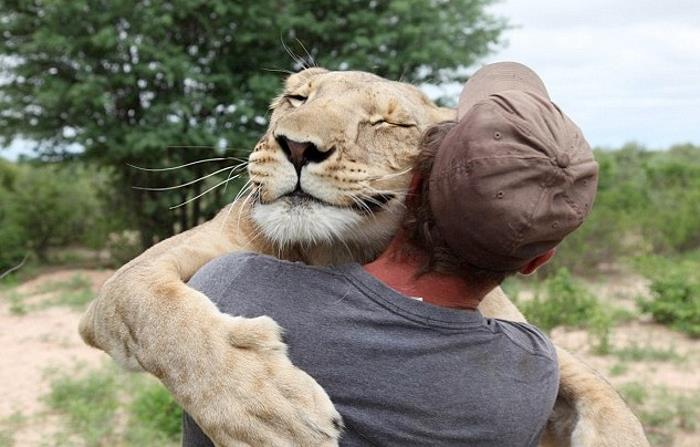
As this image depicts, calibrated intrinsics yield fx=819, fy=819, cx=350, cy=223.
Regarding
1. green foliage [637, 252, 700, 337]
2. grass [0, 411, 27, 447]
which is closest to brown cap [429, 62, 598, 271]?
grass [0, 411, 27, 447]

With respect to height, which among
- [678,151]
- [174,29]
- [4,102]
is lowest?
[678,151]

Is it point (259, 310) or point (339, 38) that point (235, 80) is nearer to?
point (339, 38)

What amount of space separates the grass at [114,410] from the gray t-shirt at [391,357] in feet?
14.6

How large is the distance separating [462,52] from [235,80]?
12.3 ft

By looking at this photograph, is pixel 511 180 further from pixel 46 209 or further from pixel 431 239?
pixel 46 209

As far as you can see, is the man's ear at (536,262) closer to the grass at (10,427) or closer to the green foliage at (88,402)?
the green foliage at (88,402)

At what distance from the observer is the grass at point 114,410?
5895 mm

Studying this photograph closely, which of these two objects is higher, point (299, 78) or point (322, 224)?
point (299, 78)

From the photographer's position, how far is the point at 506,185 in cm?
158

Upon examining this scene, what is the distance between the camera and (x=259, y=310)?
1.81m

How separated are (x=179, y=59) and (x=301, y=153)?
36.3 ft

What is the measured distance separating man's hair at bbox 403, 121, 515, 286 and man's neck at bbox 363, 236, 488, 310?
2cm

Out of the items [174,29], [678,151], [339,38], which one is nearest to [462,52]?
[339,38]

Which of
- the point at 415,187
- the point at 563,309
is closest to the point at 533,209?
the point at 415,187
